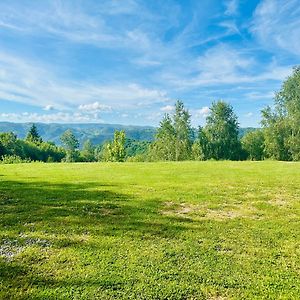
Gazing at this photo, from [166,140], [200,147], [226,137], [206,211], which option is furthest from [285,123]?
[206,211]

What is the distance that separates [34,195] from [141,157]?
89.6 m

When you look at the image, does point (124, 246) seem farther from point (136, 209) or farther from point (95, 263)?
point (136, 209)

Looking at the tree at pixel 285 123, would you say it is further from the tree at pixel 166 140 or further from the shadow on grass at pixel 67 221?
the shadow on grass at pixel 67 221

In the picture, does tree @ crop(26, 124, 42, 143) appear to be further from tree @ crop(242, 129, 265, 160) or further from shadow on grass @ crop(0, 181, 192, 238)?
shadow on grass @ crop(0, 181, 192, 238)

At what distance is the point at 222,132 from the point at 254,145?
521 inches

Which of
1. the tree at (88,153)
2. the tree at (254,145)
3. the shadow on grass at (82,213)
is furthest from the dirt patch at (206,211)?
the tree at (88,153)

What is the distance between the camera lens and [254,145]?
88375mm

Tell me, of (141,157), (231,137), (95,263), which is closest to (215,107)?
(231,137)

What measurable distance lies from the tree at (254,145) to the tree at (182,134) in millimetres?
17804

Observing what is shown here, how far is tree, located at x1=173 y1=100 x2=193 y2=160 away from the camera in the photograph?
84250 millimetres

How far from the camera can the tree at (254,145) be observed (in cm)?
8722

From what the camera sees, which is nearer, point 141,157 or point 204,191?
point 204,191

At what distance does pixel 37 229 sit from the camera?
Result: 10797 mm

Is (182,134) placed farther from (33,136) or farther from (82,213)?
(33,136)
